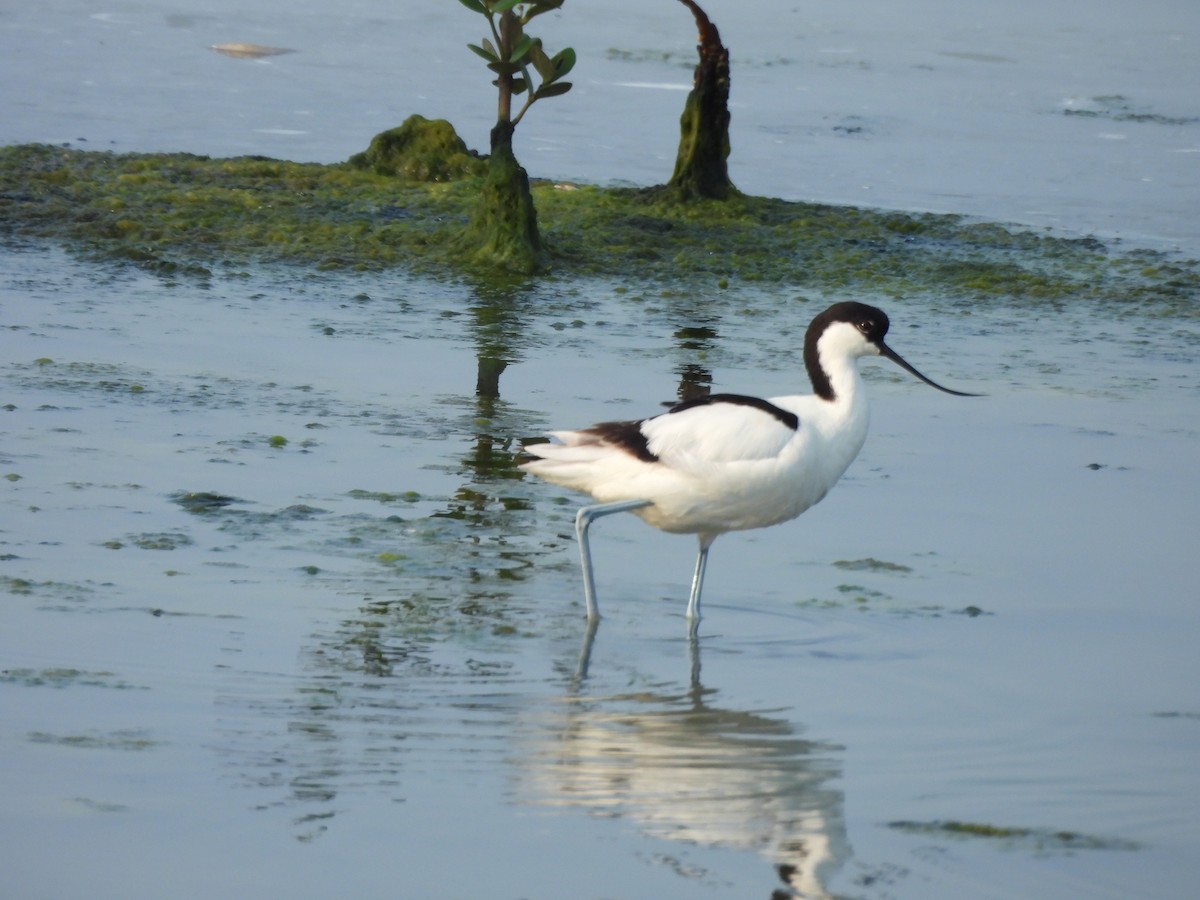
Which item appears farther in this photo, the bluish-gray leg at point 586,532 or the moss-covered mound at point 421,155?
the moss-covered mound at point 421,155

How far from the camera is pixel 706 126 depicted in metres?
11.8

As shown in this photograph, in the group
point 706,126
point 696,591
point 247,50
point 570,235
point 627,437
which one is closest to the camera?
point 696,591

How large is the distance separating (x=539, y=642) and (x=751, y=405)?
94 cm

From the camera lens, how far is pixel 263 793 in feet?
13.5

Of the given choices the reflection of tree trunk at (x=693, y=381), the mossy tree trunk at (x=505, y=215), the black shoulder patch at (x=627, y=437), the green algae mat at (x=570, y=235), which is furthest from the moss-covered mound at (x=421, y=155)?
the black shoulder patch at (x=627, y=437)

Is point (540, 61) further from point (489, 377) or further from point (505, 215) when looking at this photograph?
point (489, 377)

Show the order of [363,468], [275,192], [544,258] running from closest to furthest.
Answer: [363,468] → [544,258] → [275,192]

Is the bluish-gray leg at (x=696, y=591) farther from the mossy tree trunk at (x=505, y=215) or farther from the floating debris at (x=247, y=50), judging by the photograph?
the floating debris at (x=247, y=50)

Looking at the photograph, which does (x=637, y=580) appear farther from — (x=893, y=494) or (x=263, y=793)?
(x=263, y=793)

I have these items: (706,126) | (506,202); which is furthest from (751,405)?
(706,126)

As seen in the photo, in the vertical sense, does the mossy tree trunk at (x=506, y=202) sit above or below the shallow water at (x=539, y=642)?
above

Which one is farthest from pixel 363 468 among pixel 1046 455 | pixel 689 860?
pixel 689 860

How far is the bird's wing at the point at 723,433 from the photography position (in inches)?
216

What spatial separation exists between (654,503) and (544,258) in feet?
16.6
